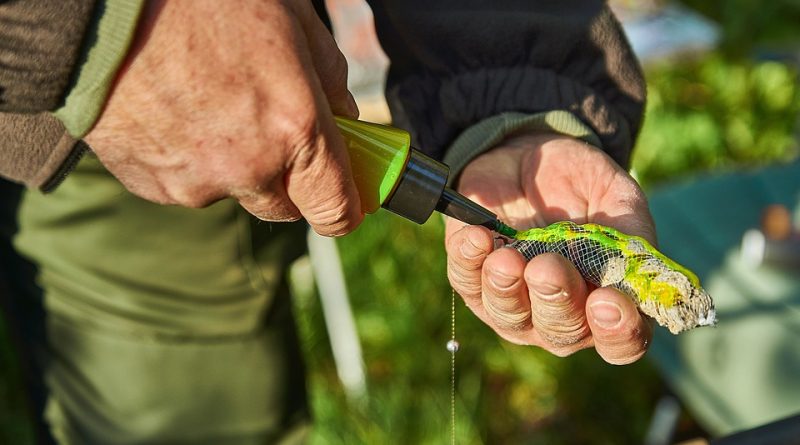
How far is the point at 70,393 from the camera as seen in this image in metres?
1.87

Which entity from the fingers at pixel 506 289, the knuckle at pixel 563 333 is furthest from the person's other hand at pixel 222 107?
the knuckle at pixel 563 333

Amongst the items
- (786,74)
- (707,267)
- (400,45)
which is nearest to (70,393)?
(400,45)

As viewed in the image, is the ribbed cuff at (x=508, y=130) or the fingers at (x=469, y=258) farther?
the ribbed cuff at (x=508, y=130)

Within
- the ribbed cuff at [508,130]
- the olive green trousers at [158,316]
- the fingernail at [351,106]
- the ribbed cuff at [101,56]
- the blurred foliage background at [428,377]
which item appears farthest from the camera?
the blurred foliage background at [428,377]

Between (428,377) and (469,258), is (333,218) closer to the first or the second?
(469,258)

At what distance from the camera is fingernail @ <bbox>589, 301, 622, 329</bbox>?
99 cm

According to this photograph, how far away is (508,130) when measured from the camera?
1.36 m

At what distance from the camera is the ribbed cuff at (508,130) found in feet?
4.44

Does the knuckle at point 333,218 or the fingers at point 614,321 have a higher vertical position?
the knuckle at point 333,218

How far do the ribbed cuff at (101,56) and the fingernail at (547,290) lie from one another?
556 mm

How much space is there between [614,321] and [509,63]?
581 millimetres

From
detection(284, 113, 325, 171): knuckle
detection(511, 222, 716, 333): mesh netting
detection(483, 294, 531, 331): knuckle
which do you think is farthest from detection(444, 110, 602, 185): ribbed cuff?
detection(284, 113, 325, 171): knuckle

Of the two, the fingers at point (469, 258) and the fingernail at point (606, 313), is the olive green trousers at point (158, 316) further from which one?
the fingernail at point (606, 313)

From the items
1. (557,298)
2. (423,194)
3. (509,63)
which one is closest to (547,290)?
(557,298)
